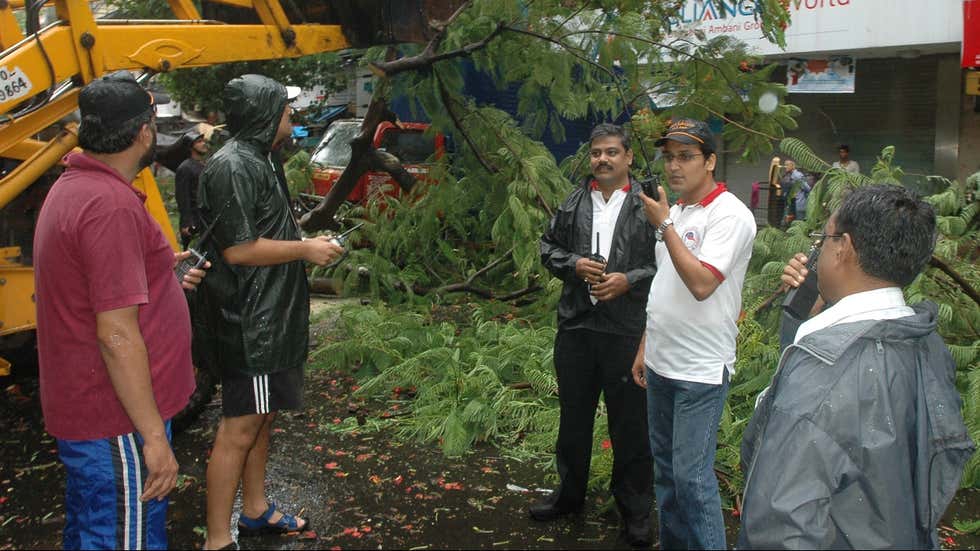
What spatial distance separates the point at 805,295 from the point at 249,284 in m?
2.27

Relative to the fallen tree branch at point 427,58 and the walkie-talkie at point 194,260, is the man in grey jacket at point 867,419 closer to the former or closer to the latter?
the walkie-talkie at point 194,260

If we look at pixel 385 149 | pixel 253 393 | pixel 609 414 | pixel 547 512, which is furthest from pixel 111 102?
pixel 385 149

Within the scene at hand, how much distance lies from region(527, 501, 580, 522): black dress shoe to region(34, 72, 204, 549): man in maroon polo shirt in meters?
2.05

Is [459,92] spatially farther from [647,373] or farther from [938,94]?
[938,94]

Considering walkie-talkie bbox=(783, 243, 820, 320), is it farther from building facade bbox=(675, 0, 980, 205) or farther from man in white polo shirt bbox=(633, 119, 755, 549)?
building facade bbox=(675, 0, 980, 205)

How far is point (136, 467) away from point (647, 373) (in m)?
2.00

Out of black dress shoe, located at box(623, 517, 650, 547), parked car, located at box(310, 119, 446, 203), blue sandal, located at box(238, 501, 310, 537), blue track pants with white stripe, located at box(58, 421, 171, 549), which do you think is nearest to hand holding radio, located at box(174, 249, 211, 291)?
blue track pants with white stripe, located at box(58, 421, 171, 549)

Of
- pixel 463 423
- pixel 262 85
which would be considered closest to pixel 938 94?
pixel 463 423

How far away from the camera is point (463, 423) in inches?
215

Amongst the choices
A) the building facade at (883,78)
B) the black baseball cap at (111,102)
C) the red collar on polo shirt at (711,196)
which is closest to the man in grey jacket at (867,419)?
the red collar on polo shirt at (711,196)

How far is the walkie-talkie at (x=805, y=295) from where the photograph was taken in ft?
8.45

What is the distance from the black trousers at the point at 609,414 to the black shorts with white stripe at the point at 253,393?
4.44 ft

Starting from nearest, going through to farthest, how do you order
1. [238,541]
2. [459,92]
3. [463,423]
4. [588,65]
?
1. [238,541]
2. [463,423]
3. [588,65]
4. [459,92]

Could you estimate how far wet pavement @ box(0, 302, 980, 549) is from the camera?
4156 millimetres
